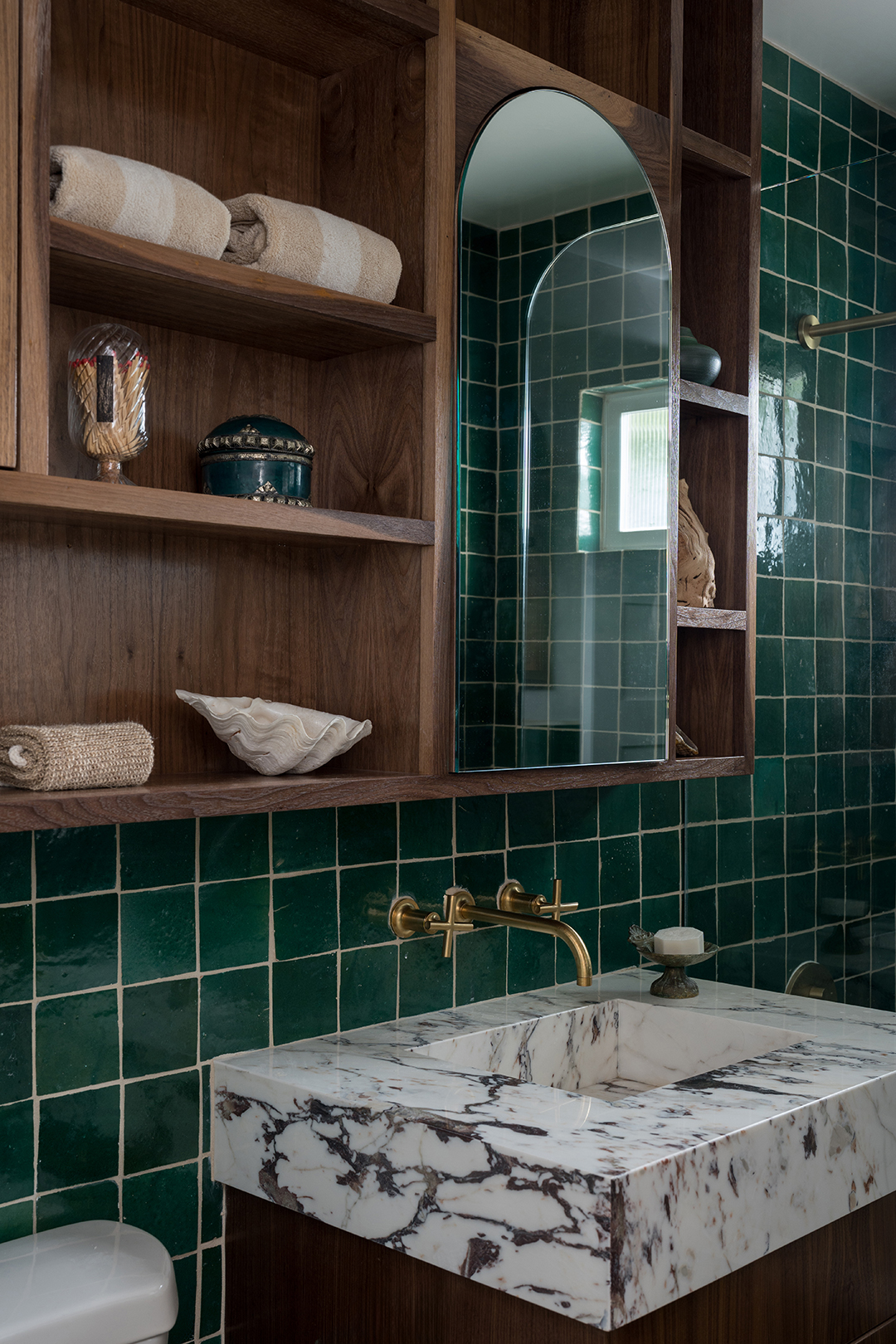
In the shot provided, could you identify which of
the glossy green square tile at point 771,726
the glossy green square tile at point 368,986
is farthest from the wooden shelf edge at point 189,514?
the glossy green square tile at point 771,726

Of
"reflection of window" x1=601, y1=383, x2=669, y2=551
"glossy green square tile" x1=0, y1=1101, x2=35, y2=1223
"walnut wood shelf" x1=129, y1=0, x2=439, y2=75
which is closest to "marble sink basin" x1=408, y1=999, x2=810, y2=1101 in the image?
"glossy green square tile" x1=0, y1=1101, x2=35, y2=1223

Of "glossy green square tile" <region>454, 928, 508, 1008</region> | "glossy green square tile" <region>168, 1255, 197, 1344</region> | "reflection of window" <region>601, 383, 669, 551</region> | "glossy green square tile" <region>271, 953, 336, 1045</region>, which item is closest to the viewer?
"glossy green square tile" <region>168, 1255, 197, 1344</region>

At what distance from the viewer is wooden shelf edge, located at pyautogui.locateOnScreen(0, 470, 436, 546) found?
1.19 m

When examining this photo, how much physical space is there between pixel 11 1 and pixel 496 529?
31.0 inches

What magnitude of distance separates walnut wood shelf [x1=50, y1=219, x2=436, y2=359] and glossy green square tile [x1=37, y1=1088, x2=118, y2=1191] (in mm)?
896

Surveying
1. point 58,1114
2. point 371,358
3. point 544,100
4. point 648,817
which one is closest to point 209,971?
point 58,1114

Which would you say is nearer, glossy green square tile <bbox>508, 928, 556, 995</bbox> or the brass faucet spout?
the brass faucet spout

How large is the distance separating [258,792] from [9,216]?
0.62 m

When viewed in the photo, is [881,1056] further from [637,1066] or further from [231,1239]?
[231,1239]

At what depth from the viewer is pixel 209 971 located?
1.58 m

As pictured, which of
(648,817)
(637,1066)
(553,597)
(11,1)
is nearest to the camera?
(11,1)

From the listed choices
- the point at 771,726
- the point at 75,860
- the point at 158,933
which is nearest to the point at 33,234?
the point at 75,860

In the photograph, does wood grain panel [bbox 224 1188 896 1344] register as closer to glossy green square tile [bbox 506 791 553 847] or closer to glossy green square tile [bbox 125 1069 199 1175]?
glossy green square tile [bbox 125 1069 199 1175]

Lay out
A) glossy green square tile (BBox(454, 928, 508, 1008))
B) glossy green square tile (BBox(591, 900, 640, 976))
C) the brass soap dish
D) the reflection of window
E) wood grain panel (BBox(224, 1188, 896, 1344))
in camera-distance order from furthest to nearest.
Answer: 1. glossy green square tile (BBox(591, 900, 640, 976))
2. the brass soap dish
3. glossy green square tile (BBox(454, 928, 508, 1008))
4. the reflection of window
5. wood grain panel (BBox(224, 1188, 896, 1344))
